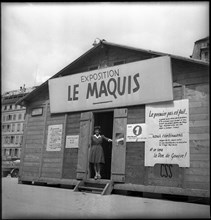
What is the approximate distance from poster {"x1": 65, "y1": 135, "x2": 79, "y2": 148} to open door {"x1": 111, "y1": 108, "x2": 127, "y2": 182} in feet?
6.08

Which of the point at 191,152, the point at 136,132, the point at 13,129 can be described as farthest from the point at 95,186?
the point at 13,129

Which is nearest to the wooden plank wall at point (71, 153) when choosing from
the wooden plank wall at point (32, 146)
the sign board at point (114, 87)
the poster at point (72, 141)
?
the poster at point (72, 141)

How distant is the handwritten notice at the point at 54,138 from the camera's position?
1172cm

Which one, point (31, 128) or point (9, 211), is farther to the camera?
point (31, 128)

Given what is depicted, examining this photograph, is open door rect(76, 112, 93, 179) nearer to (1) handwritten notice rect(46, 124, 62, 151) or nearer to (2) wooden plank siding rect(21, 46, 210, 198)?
(2) wooden plank siding rect(21, 46, 210, 198)

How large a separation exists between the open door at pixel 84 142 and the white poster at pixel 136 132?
1.76 m

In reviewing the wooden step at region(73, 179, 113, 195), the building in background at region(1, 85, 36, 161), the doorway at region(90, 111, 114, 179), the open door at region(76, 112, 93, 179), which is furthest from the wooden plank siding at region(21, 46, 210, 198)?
the building in background at region(1, 85, 36, 161)

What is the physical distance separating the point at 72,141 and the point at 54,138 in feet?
3.40

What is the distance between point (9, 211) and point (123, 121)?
18.0 ft

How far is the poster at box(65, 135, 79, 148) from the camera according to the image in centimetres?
1118

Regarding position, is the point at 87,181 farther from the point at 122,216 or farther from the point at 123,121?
the point at 122,216

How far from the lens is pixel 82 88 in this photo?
37.4 feet

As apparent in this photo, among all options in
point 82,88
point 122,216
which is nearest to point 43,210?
point 122,216

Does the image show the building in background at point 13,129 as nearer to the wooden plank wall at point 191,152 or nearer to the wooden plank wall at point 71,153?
the wooden plank wall at point 71,153
